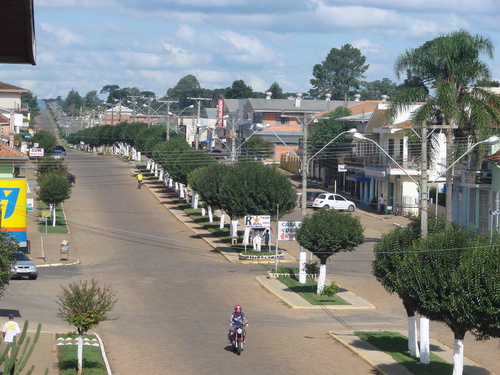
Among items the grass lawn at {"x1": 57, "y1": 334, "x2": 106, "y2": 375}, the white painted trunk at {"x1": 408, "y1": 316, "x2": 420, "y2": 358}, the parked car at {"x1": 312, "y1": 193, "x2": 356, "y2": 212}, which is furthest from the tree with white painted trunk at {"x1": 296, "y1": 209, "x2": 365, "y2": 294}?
the parked car at {"x1": 312, "y1": 193, "x2": 356, "y2": 212}

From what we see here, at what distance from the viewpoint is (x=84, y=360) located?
818 inches

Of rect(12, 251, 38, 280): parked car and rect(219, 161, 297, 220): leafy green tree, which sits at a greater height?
rect(219, 161, 297, 220): leafy green tree

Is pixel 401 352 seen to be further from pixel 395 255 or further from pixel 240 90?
pixel 240 90

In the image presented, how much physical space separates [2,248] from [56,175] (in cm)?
3456

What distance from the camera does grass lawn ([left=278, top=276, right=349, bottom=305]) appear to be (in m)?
31.8

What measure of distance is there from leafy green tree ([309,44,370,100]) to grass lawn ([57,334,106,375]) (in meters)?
161

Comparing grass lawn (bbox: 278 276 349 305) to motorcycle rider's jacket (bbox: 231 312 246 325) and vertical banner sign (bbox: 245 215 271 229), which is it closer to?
vertical banner sign (bbox: 245 215 271 229)

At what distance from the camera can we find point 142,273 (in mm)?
39188

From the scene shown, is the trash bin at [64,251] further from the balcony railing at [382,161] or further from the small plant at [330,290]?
the balcony railing at [382,161]

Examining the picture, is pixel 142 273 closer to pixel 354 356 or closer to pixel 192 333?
pixel 192 333

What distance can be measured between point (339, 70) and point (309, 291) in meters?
152

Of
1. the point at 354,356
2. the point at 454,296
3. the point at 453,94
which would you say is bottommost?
the point at 354,356

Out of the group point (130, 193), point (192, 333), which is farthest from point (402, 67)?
point (130, 193)

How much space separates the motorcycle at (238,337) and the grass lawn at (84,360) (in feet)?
11.8
